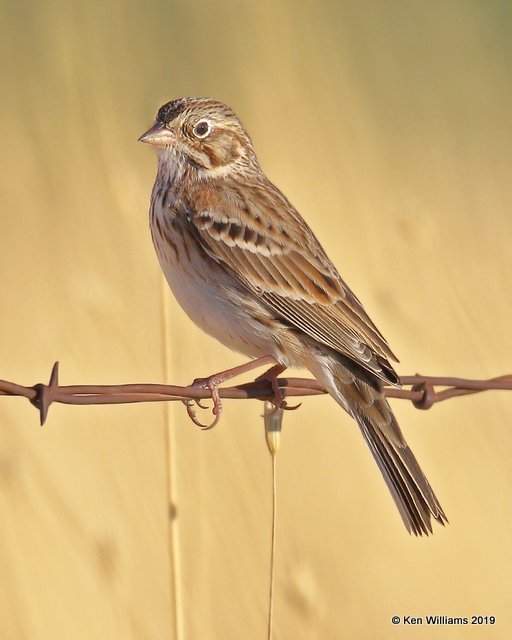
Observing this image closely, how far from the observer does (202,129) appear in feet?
18.5

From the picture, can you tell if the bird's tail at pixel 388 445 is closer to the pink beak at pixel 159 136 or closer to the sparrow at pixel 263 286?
the sparrow at pixel 263 286

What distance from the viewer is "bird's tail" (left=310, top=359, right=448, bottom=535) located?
4633 millimetres

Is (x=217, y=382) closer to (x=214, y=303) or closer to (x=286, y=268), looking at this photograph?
(x=214, y=303)

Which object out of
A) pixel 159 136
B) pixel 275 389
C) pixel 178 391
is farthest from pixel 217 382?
pixel 159 136

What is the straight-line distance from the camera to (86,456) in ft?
17.8

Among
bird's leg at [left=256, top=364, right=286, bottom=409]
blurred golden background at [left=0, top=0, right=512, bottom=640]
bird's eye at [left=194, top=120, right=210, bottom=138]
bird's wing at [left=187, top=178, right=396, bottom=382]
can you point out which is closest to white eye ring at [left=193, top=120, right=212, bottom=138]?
bird's eye at [left=194, top=120, right=210, bottom=138]

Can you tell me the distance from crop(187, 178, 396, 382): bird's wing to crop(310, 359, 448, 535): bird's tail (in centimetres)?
12

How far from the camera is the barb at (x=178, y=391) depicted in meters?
3.91

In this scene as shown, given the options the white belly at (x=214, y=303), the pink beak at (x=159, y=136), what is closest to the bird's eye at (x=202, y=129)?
the pink beak at (x=159, y=136)

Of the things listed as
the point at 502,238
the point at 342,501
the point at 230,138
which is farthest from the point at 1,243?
the point at 502,238

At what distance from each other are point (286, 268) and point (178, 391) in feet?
3.88

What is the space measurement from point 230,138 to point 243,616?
1.99 metres

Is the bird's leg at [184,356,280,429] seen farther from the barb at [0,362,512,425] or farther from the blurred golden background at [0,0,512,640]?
the blurred golden background at [0,0,512,640]

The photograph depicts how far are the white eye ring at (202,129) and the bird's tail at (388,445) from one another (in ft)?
3.82
